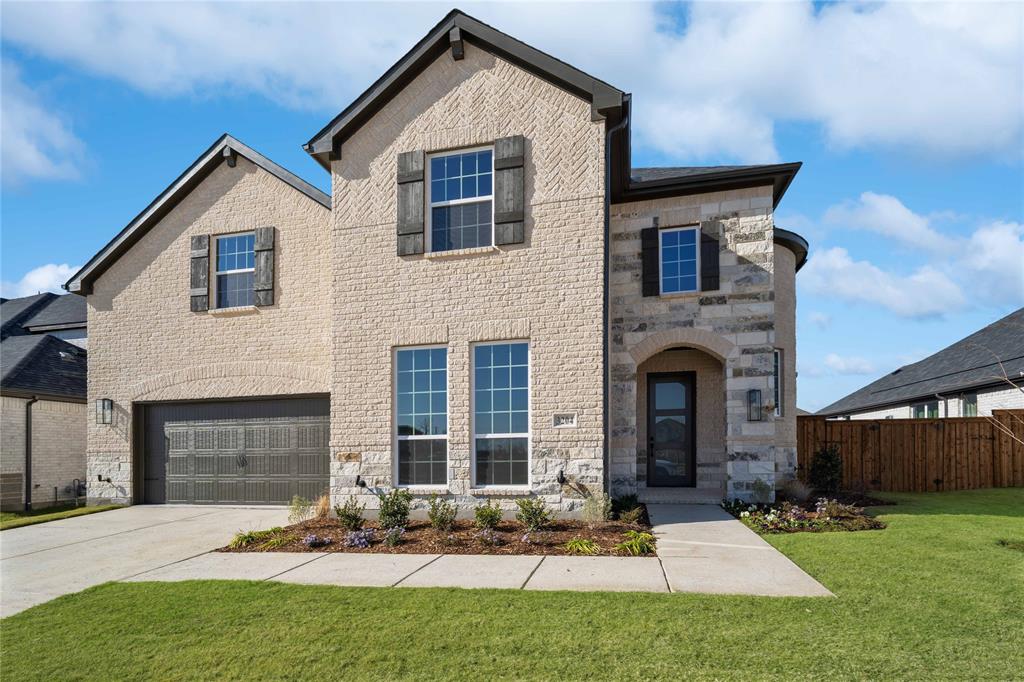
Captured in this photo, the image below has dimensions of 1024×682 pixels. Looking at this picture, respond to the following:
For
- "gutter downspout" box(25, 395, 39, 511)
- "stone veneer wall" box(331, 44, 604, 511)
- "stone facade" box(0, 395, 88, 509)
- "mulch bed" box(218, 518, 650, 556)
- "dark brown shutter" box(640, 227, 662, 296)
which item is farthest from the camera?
"gutter downspout" box(25, 395, 39, 511)

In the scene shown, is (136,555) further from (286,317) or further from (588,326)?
(588,326)

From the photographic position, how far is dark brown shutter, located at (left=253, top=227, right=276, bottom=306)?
13.1 m

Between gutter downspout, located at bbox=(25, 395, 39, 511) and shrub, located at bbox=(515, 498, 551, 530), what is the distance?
40.1ft

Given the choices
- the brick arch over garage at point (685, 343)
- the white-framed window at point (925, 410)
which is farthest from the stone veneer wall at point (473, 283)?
the white-framed window at point (925, 410)

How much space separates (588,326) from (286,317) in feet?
21.2

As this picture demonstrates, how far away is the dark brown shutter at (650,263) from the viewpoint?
12.1m

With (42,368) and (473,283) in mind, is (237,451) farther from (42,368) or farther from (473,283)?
(473,283)

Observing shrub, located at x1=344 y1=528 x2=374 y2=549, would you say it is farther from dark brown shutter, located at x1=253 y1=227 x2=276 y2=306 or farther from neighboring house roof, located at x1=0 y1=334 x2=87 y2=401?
neighboring house roof, located at x1=0 y1=334 x2=87 y2=401

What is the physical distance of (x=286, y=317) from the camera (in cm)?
1302

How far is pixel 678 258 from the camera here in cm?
1221

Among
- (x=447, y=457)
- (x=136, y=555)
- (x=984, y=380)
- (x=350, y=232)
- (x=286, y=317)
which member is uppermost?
(x=350, y=232)

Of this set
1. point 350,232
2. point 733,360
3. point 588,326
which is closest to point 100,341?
point 350,232

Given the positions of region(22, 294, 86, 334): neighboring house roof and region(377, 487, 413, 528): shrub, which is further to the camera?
region(22, 294, 86, 334): neighboring house roof

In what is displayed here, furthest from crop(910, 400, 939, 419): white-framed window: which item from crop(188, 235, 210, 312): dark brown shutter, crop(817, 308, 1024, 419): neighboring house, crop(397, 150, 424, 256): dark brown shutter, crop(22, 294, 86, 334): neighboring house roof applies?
crop(22, 294, 86, 334): neighboring house roof
